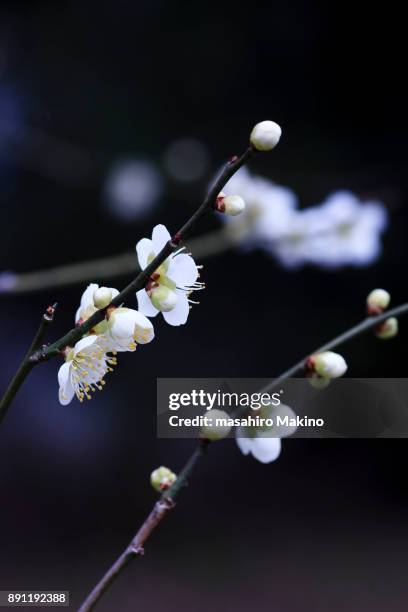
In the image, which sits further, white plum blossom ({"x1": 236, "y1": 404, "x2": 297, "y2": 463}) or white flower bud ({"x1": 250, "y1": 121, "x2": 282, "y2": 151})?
white plum blossom ({"x1": 236, "y1": 404, "x2": 297, "y2": 463})

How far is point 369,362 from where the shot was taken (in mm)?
3363

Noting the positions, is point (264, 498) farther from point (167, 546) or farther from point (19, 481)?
point (19, 481)

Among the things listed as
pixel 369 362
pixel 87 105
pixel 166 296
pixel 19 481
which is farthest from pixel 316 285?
pixel 166 296

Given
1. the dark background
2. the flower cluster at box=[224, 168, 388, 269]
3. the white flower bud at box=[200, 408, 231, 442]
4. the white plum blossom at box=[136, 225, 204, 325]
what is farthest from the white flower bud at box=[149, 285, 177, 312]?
the dark background

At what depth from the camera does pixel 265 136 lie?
22.2 inches

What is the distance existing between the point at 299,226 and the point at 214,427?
1.17 m

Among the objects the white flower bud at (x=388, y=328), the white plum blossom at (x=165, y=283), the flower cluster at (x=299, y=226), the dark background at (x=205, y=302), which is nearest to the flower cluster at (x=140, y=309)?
the white plum blossom at (x=165, y=283)

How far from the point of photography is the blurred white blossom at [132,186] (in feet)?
9.29

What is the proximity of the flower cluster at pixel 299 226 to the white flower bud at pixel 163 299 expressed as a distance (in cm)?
104

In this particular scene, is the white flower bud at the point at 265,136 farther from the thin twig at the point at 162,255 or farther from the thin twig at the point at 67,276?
the thin twig at the point at 67,276

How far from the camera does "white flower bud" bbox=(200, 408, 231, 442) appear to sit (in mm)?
667

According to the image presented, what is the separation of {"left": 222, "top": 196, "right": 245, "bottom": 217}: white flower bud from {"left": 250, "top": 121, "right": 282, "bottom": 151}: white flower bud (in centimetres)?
6

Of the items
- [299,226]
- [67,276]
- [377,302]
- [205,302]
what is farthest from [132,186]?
[377,302]

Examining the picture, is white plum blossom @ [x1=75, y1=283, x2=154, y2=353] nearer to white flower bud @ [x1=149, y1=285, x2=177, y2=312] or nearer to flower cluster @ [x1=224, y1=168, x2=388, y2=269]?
white flower bud @ [x1=149, y1=285, x2=177, y2=312]
